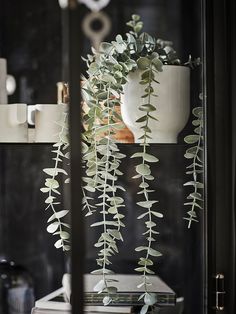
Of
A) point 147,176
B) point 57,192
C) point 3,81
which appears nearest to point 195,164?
point 147,176

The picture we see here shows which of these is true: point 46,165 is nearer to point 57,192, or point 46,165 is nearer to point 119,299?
point 57,192

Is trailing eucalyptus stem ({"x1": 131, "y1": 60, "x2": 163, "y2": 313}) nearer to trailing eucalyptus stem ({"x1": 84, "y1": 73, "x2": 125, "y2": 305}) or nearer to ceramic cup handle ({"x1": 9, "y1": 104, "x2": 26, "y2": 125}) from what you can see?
trailing eucalyptus stem ({"x1": 84, "y1": 73, "x2": 125, "y2": 305})

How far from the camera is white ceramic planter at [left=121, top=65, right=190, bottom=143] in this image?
0.89m

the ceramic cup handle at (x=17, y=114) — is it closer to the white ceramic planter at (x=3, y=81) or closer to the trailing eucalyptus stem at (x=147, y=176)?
the white ceramic planter at (x=3, y=81)

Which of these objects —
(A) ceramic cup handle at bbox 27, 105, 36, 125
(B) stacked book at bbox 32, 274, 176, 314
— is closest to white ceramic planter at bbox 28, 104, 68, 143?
(A) ceramic cup handle at bbox 27, 105, 36, 125

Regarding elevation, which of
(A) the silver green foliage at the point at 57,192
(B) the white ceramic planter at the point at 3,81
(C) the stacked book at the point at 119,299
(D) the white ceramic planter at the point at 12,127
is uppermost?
(B) the white ceramic planter at the point at 3,81

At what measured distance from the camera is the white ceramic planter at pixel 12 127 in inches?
35.0

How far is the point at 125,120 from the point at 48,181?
17 centimetres

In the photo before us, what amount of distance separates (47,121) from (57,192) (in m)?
0.13

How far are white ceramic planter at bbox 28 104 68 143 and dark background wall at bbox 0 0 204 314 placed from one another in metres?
0.03

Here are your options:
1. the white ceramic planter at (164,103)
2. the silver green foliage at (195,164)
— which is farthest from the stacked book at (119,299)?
the white ceramic planter at (164,103)

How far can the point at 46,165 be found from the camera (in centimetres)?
98

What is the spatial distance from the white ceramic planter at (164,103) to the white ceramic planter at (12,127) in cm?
16

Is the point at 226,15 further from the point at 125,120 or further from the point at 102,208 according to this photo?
the point at 102,208
